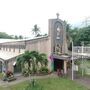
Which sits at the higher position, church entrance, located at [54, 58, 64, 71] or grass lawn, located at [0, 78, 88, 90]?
church entrance, located at [54, 58, 64, 71]

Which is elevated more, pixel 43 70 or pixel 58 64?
pixel 58 64

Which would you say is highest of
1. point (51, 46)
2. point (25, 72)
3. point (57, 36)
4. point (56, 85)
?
point (57, 36)

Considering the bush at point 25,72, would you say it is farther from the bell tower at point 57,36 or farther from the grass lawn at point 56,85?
the bell tower at point 57,36

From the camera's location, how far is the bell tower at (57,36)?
1277 inches

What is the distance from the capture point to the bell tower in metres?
32.4

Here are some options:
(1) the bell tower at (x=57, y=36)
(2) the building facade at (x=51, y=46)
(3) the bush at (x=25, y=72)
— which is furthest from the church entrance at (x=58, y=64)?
(3) the bush at (x=25, y=72)

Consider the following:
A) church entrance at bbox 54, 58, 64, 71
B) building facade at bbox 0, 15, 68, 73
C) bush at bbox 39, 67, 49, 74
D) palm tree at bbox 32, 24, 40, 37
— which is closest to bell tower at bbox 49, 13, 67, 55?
building facade at bbox 0, 15, 68, 73

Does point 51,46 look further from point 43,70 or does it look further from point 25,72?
point 25,72

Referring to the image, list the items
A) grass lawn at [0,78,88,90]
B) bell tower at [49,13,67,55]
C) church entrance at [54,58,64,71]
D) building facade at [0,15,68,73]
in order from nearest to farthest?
grass lawn at [0,78,88,90] < building facade at [0,15,68,73] < bell tower at [49,13,67,55] < church entrance at [54,58,64,71]

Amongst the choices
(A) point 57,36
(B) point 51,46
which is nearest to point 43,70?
(B) point 51,46

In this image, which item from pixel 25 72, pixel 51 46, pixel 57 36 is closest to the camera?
pixel 25 72

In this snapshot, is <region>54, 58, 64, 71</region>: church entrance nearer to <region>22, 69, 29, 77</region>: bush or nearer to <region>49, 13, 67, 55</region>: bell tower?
<region>49, 13, 67, 55</region>: bell tower

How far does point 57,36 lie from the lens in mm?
33281

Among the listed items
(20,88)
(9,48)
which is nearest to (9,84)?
(20,88)
